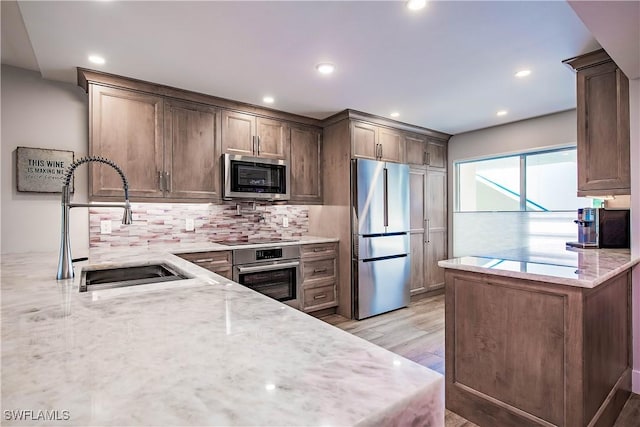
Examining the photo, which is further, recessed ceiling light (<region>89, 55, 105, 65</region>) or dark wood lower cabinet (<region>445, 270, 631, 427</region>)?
recessed ceiling light (<region>89, 55, 105, 65</region>)

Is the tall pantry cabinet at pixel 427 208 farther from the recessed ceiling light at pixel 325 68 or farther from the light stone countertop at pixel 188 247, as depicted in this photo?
the recessed ceiling light at pixel 325 68

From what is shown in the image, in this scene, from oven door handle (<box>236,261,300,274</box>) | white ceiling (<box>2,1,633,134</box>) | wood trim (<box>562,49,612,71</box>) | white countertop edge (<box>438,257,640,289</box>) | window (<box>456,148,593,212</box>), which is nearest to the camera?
white countertop edge (<box>438,257,640,289</box>)

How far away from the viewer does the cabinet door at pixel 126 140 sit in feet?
8.76

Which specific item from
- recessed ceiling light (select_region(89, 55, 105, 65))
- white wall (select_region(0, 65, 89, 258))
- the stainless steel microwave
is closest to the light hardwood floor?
the stainless steel microwave

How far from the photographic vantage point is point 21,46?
7.73 feet

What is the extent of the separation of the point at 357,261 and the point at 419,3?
8.32 feet

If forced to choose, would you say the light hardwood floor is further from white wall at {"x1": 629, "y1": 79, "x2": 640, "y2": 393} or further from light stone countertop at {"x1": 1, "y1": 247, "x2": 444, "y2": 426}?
light stone countertop at {"x1": 1, "y1": 247, "x2": 444, "y2": 426}

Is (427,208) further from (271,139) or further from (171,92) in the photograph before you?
(171,92)

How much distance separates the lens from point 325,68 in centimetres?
259

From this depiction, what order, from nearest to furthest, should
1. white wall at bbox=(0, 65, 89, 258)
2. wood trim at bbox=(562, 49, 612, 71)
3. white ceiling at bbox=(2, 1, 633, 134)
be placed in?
1. white ceiling at bbox=(2, 1, 633, 134)
2. wood trim at bbox=(562, 49, 612, 71)
3. white wall at bbox=(0, 65, 89, 258)

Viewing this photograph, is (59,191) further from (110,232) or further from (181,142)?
(181,142)

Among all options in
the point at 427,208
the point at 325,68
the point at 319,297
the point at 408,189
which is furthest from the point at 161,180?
the point at 427,208

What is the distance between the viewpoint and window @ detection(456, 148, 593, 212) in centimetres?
383

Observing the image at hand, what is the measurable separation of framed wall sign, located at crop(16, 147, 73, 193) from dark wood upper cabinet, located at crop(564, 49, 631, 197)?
4.06 m
